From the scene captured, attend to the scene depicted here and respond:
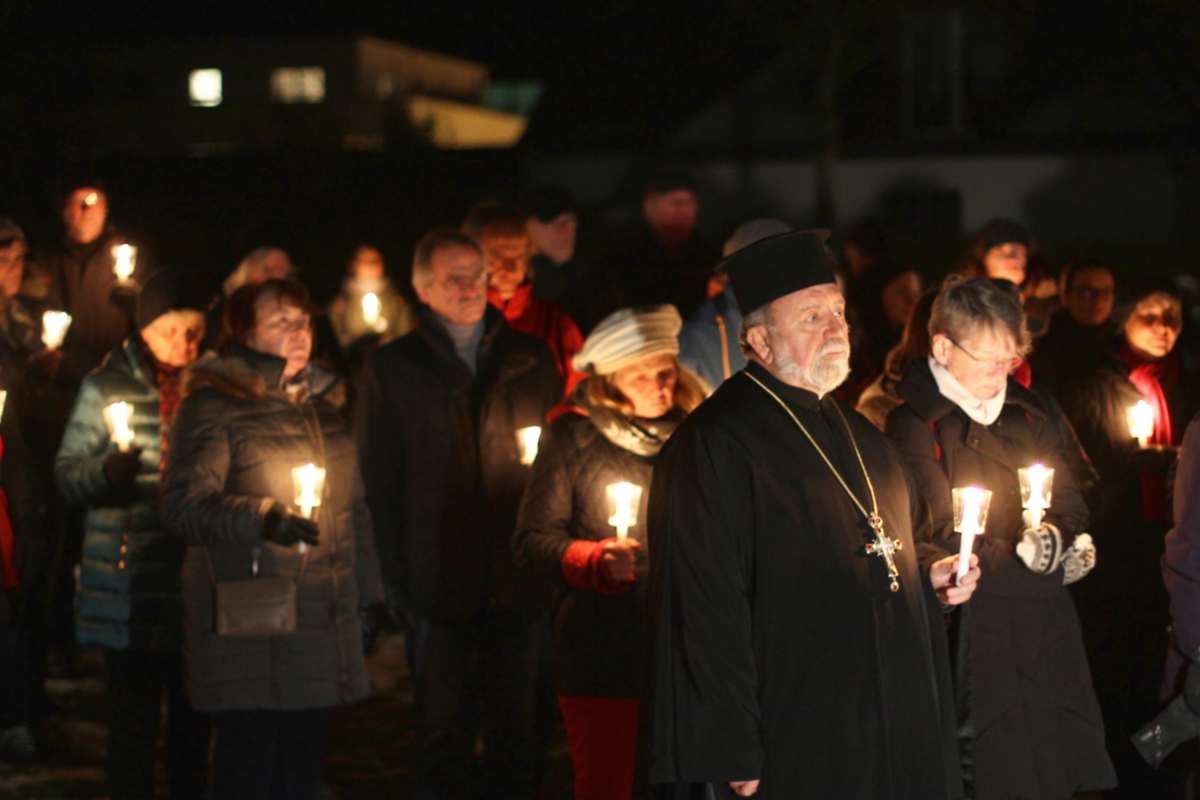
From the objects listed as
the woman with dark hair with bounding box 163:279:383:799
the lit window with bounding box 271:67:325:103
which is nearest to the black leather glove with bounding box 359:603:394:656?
the woman with dark hair with bounding box 163:279:383:799

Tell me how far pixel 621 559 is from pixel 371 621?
1.55m

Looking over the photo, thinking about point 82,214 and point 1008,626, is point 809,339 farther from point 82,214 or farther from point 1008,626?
point 82,214

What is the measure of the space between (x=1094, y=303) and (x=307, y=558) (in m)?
5.44

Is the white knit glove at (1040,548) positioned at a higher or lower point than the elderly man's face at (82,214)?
lower

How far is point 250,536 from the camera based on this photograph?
22.9 feet

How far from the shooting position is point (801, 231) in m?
5.39

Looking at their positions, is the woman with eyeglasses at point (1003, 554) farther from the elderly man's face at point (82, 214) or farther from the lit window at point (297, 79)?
the lit window at point (297, 79)

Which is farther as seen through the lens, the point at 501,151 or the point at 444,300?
the point at 501,151

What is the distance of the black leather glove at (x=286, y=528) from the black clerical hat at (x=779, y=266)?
205 cm

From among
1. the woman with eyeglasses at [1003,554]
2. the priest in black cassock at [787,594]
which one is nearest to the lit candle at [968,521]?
the priest in black cassock at [787,594]

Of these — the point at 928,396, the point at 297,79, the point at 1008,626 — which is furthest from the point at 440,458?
the point at 297,79

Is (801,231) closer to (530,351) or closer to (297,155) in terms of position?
(530,351)

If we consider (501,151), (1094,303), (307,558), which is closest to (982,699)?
(307,558)

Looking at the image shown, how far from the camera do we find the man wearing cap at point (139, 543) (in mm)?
7828
